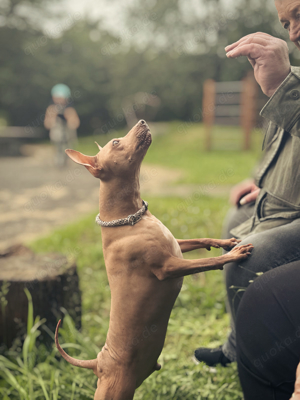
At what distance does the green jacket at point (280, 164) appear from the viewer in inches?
48.8

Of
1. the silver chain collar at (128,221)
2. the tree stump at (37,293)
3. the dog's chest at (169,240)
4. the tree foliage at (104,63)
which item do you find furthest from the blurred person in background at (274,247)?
the tree foliage at (104,63)

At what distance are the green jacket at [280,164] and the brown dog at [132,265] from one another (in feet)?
1.15

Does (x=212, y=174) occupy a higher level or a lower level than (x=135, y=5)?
lower

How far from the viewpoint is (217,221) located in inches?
177

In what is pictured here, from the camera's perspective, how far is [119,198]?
44.2 inches

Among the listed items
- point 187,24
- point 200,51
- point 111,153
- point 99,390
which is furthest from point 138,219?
point 187,24

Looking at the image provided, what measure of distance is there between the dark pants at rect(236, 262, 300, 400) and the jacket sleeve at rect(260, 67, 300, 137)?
1.56 ft

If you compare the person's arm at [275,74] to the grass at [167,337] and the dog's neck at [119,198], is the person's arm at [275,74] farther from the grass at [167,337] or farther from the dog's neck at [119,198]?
the grass at [167,337]

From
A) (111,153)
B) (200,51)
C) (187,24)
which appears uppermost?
(187,24)

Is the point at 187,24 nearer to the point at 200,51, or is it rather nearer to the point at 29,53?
the point at 200,51

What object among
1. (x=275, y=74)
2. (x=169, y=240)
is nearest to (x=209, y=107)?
(x=275, y=74)

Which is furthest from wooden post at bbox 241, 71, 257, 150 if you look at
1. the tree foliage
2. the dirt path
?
the dirt path

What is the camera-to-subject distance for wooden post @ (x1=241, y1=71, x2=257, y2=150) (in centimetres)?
1193

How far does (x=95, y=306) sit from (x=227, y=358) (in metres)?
1.38
